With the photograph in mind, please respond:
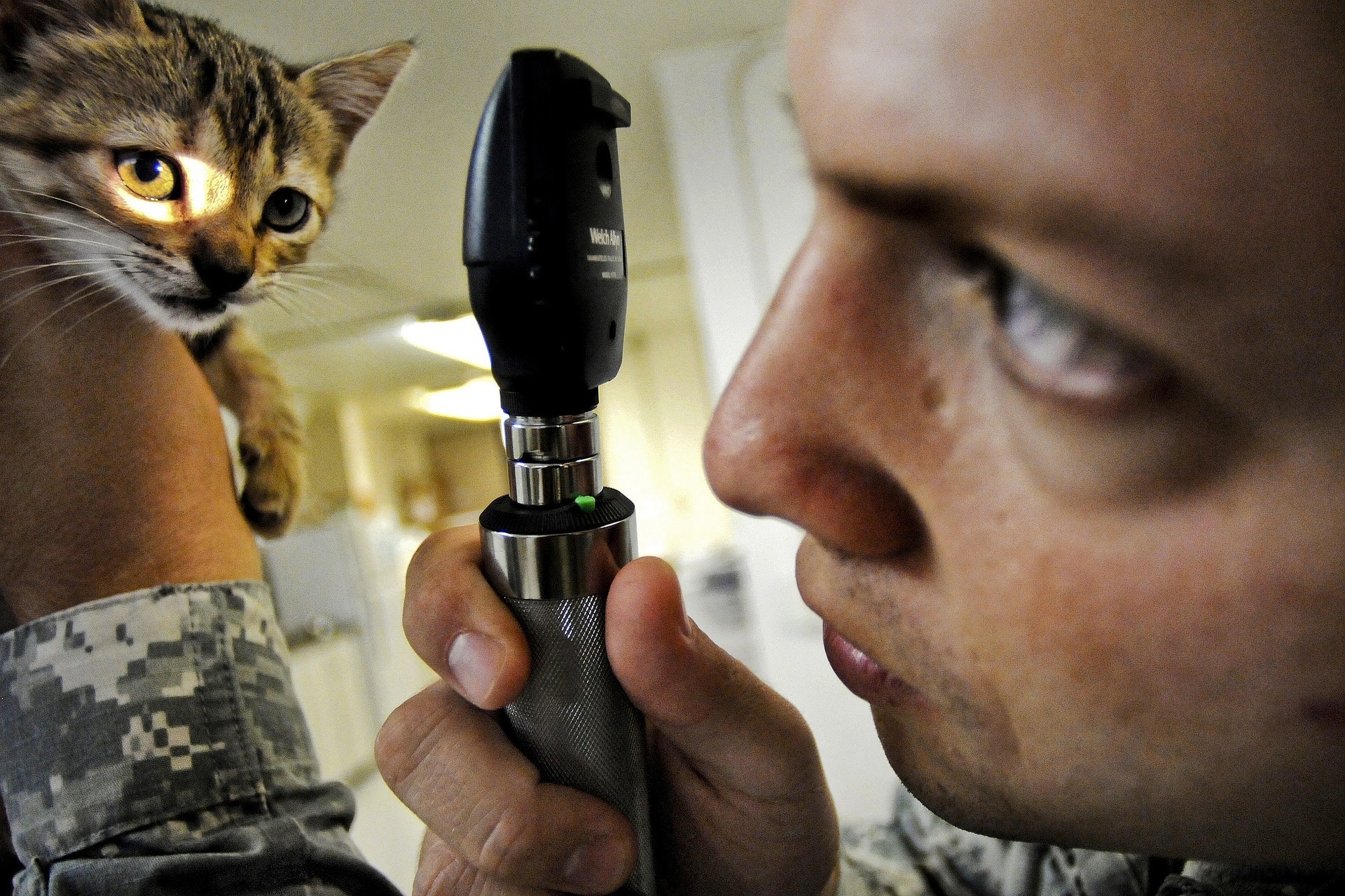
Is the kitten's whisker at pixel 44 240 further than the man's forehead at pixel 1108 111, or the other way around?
the kitten's whisker at pixel 44 240

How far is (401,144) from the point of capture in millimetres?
492

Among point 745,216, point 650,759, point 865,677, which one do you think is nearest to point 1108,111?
point 865,677

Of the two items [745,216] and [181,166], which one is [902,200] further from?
[745,216]

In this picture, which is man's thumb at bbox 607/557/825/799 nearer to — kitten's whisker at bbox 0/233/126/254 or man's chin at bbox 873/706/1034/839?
man's chin at bbox 873/706/1034/839

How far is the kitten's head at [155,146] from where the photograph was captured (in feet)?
1.07

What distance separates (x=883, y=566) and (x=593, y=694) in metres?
0.14

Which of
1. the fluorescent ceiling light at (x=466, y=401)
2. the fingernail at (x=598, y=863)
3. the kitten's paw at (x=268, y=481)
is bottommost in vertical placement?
the fingernail at (x=598, y=863)

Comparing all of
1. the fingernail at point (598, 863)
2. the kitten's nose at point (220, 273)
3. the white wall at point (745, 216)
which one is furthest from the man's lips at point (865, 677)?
the white wall at point (745, 216)

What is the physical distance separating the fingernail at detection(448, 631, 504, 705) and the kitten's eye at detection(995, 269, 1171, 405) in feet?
0.78

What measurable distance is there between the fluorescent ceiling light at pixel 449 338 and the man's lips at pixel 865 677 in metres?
0.27

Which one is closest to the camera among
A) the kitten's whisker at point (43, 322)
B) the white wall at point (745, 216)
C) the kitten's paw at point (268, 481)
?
the kitten's whisker at point (43, 322)

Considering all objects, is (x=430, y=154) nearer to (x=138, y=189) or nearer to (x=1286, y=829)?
(x=138, y=189)

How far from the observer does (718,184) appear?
1.08 metres

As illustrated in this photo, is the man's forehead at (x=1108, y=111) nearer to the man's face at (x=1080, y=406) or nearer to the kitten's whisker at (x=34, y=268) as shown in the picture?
the man's face at (x=1080, y=406)
